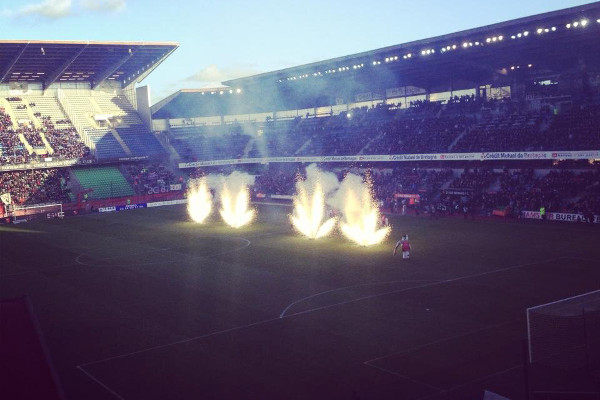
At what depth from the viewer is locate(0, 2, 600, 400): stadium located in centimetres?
1490

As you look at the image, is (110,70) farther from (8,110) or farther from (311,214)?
(311,214)

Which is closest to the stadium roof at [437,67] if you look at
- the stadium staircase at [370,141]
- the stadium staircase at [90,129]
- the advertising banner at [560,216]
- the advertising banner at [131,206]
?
the stadium staircase at [370,141]

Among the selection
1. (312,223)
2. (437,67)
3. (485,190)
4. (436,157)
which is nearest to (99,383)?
(312,223)

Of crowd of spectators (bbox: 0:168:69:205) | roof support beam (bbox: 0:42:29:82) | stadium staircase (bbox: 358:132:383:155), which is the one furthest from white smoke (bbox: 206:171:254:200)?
roof support beam (bbox: 0:42:29:82)

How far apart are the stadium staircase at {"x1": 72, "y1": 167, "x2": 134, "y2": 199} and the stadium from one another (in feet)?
1.04

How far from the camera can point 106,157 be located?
6875 centimetres

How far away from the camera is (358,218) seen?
36.8 metres

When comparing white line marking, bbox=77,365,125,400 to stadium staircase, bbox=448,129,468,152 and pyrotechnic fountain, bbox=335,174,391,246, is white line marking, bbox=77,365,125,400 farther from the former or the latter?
stadium staircase, bbox=448,129,468,152

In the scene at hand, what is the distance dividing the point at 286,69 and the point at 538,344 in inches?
2156

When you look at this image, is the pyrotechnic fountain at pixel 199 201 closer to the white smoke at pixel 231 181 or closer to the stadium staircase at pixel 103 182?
the white smoke at pixel 231 181

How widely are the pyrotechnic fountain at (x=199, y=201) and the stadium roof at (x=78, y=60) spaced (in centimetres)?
1732

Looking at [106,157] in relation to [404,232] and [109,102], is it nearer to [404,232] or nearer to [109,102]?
[109,102]

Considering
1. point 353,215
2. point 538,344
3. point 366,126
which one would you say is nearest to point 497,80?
point 366,126

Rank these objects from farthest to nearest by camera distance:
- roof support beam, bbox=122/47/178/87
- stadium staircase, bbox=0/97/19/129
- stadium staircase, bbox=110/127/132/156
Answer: roof support beam, bbox=122/47/178/87
stadium staircase, bbox=110/127/132/156
stadium staircase, bbox=0/97/19/129
